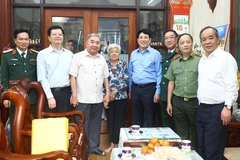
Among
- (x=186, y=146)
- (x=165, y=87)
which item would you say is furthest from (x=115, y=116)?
(x=186, y=146)

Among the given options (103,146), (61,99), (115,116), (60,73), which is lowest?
(103,146)

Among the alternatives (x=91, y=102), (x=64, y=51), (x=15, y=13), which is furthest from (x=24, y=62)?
(x=15, y=13)

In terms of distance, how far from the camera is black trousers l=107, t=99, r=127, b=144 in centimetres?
305

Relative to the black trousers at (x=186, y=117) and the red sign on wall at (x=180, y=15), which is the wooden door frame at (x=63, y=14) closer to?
the red sign on wall at (x=180, y=15)

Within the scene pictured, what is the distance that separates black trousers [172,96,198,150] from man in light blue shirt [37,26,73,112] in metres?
1.16

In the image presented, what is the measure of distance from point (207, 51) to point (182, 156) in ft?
3.26

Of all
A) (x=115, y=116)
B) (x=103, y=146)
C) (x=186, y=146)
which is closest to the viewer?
(x=186, y=146)

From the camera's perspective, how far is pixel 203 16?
3.58 meters

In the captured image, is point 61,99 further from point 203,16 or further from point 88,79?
point 203,16

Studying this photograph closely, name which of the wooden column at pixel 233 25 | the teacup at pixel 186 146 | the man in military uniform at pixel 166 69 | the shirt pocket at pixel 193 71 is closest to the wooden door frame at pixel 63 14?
the man in military uniform at pixel 166 69

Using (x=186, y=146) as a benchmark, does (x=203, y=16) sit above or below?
above

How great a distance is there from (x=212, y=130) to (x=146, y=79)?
3.49ft

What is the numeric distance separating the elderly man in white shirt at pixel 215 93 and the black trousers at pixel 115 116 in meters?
1.07

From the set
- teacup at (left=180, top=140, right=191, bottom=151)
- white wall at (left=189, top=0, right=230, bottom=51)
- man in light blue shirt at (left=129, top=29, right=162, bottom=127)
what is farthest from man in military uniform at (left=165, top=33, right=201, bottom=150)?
white wall at (left=189, top=0, right=230, bottom=51)
